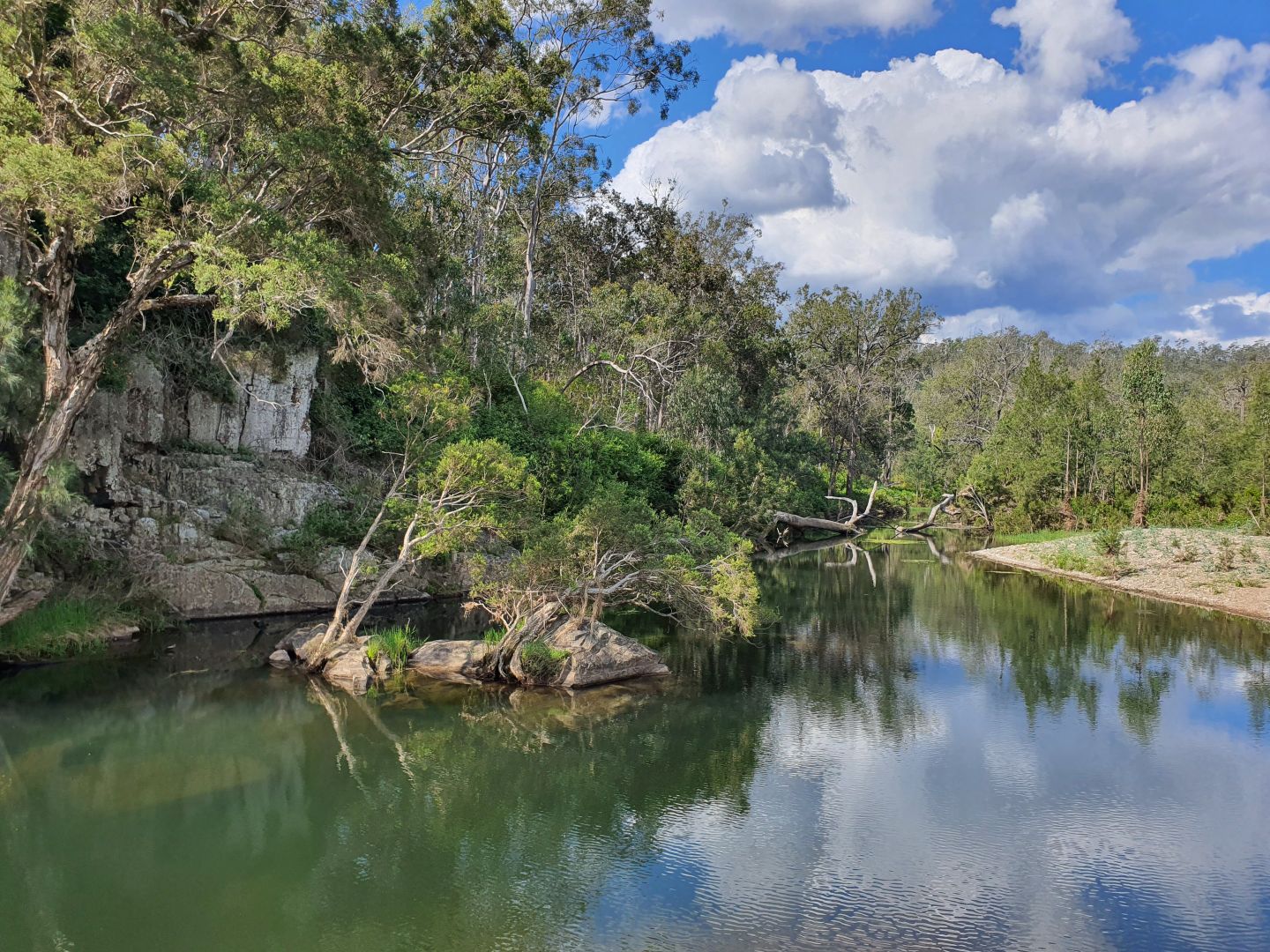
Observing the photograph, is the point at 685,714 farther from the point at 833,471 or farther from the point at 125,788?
the point at 833,471

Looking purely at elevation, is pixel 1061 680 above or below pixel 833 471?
below

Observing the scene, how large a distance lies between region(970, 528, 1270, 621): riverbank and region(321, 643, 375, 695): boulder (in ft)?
78.8

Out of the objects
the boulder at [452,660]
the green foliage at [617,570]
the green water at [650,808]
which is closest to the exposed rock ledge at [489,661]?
the boulder at [452,660]

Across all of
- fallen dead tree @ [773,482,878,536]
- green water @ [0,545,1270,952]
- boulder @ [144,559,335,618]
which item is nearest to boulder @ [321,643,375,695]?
green water @ [0,545,1270,952]

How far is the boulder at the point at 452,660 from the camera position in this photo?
51.8 ft

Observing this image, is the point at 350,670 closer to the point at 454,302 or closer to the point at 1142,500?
the point at 454,302

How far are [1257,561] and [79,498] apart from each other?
110 feet

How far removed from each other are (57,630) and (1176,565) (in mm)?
32746

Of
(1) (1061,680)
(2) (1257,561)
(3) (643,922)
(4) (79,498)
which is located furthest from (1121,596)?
(4) (79,498)

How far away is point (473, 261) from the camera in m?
34.3

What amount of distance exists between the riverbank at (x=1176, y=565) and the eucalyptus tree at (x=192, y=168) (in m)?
25.2

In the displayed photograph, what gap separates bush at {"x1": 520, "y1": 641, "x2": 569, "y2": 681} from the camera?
1522cm

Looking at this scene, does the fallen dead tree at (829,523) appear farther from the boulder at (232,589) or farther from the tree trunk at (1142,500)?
the boulder at (232,589)

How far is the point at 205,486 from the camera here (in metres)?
21.6
